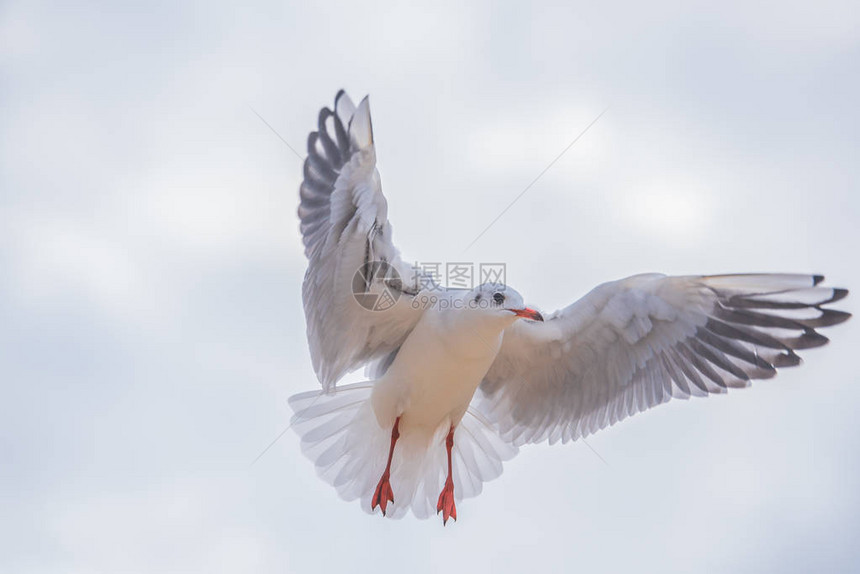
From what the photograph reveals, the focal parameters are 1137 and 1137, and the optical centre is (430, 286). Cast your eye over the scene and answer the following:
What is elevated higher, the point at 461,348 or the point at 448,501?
the point at 461,348

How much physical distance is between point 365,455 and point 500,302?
191cm

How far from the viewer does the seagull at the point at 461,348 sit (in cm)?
706

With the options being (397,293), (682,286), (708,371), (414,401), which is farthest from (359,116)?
(708,371)

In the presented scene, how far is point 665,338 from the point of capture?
766 centimetres

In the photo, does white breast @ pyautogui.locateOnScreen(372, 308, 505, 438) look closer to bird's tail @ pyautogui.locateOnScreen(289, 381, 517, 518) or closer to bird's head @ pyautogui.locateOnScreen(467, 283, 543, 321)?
bird's head @ pyautogui.locateOnScreen(467, 283, 543, 321)

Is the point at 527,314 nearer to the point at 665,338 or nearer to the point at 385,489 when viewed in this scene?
Answer: the point at 665,338

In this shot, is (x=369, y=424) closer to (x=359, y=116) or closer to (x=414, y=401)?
(x=414, y=401)

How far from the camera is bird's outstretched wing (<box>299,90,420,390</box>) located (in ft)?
22.6

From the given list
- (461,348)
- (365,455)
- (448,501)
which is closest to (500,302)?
(461,348)

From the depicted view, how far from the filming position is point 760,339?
7.53m

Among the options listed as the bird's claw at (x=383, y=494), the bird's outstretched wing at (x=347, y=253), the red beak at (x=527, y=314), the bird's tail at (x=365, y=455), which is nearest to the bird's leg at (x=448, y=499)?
the bird's tail at (x=365, y=455)

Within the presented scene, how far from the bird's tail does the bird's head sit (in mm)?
1352

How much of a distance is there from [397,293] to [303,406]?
50.8 inches

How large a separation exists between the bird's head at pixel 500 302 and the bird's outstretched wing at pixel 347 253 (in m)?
0.48
